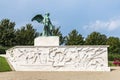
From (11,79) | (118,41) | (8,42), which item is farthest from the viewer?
(118,41)

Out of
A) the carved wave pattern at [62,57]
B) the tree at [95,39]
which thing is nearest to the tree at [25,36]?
the tree at [95,39]

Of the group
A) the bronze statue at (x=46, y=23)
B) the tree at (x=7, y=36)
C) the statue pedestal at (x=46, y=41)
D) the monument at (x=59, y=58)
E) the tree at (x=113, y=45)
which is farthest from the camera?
the tree at (x=113, y=45)

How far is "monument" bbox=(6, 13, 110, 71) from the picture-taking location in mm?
24281

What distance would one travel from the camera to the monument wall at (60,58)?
24.3m

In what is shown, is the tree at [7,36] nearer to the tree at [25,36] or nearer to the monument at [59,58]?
the tree at [25,36]

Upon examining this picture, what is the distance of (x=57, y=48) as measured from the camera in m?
24.5

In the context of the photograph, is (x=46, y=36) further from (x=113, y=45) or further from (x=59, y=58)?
(x=113, y=45)

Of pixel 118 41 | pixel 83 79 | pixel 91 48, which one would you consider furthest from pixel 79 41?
pixel 83 79

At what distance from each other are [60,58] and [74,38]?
32649 mm

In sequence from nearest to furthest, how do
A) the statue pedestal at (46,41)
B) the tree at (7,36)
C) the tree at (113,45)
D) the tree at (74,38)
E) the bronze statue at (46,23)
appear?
the statue pedestal at (46,41)
the bronze statue at (46,23)
the tree at (7,36)
the tree at (74,38)
the tree at (113,45)

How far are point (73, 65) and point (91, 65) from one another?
1.43 m

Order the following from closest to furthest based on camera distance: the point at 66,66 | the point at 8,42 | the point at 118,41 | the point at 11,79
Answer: the point at 11,79, the point at 66,66, the point at 8,42, the point at 118,41

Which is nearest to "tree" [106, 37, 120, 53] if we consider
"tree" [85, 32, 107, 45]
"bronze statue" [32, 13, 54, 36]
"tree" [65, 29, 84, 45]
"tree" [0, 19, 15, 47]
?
"tree" [85, 32, 107, 45]

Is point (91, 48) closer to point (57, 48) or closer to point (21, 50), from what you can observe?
point (57, 48)
